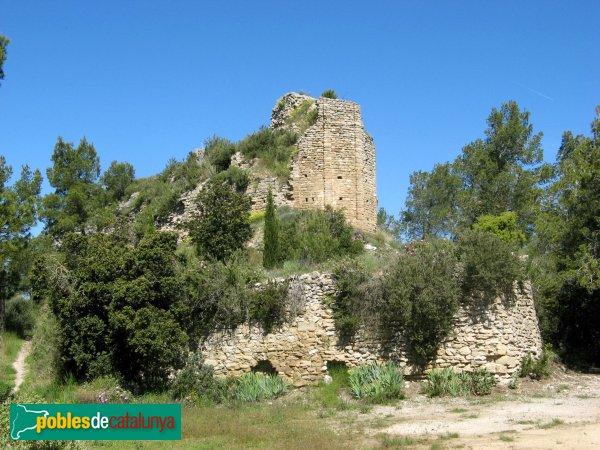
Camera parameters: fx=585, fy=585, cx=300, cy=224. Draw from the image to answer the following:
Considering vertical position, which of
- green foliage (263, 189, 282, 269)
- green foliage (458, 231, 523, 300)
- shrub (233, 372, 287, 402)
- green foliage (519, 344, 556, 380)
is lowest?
shrub (233, 372, 287, 402)

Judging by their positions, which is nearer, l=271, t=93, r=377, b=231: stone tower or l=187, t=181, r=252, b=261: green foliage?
l=187, t=181, r=252, b=261: green foliage

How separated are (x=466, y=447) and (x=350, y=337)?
6.54 meters

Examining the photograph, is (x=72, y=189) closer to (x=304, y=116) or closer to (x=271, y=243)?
(x=304, y=116)

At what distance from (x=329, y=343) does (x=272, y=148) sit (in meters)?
14.2

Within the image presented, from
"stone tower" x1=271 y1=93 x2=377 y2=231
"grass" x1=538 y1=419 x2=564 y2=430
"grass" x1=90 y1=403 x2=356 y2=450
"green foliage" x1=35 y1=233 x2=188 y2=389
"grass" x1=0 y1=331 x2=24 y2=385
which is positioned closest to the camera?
"grass" x1=90 y1=403 x2=356 y2=450

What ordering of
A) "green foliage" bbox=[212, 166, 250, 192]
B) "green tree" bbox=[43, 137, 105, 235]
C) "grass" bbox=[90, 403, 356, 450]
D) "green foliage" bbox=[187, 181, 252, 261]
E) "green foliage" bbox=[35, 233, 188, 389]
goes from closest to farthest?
1. "grass" bbox=[90, 403, 356, 450]
2. "green foliage" bbox=[35, 233, 188, 389]
3. "green foliage" bbox=[187, 181, 252, 261]
4. "green foliage" bbox=[212, 166, 250, 192]
5. "green tree" bbox=[43, 137, 105, 235]

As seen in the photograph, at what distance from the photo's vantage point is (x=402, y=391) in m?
14.1

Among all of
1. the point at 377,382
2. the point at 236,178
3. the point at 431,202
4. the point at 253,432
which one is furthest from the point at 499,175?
the point at 253,432

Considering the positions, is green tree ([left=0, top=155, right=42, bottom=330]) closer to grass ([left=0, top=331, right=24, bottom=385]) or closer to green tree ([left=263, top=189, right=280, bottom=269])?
grass ([left=0, top=331, right=24, bottom=385])

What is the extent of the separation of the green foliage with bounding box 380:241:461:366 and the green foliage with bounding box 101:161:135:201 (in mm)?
24538

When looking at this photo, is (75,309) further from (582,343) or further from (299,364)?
(582,343)

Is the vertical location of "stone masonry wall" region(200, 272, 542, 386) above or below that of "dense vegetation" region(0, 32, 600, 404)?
below

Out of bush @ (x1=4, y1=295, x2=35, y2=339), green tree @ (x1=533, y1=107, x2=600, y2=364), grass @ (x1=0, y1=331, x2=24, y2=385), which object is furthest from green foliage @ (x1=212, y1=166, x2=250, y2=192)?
green tree @ (x1=533, y1=107, x2=600, y2=364)

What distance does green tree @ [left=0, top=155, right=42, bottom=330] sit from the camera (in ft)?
69.1
